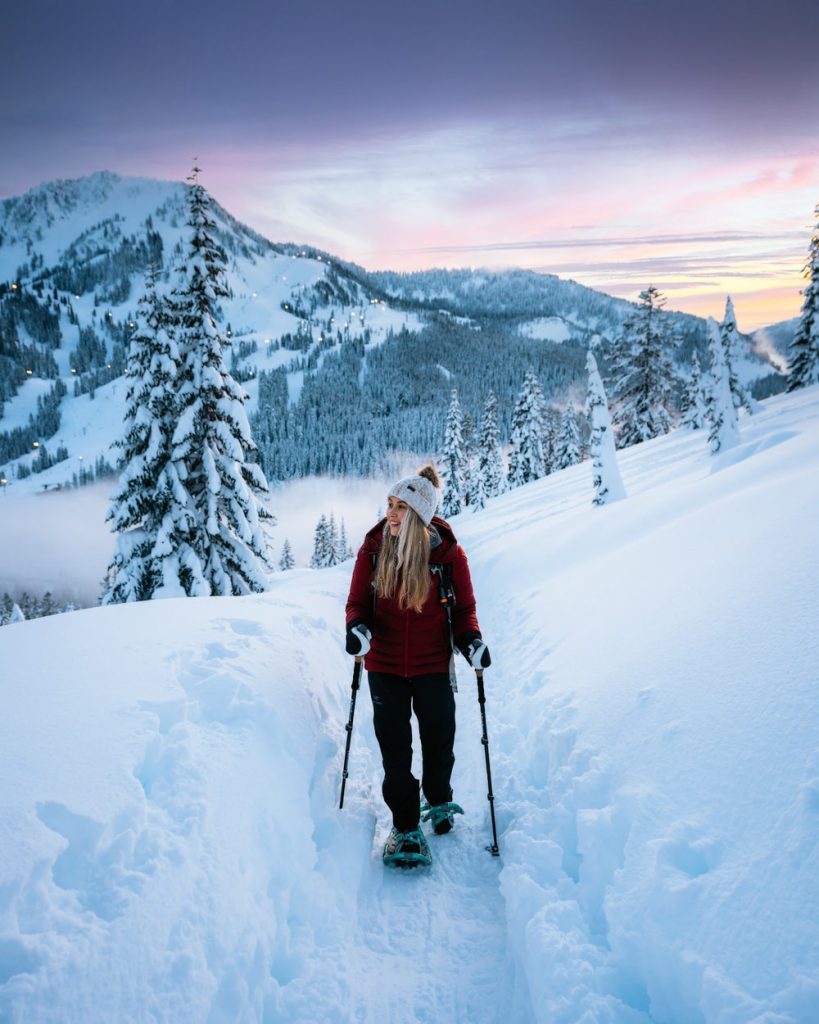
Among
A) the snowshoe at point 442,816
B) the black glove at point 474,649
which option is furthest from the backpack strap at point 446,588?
the snowshoe at point 442,816

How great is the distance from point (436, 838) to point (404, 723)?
1.10 meters

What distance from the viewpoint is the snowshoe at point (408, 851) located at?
4.18 meters

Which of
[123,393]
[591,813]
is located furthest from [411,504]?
[123,393]

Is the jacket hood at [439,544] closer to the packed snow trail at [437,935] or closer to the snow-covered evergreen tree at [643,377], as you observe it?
the packed snow trail at [437,935]

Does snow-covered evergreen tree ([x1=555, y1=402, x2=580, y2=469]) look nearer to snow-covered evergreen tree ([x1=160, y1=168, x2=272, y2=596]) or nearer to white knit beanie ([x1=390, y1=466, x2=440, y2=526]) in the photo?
snow-covered evergreen tree ([x1=160, y1=168, x2=272, y2=596])

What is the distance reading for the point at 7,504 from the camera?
7077 inches

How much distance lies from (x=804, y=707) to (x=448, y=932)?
2.84 meters

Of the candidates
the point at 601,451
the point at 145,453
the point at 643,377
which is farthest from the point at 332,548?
the point at 145,453

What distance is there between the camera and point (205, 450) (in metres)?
15.4

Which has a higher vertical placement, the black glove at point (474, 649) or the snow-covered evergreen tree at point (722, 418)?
the snow-covered evergreen tree at point (722, 418)

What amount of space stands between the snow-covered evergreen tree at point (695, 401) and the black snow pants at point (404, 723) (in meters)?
29.5

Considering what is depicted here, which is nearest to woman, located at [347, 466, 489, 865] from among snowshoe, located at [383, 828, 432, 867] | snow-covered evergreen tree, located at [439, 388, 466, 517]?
snowshoe, located at [383, 828, 432, 867]

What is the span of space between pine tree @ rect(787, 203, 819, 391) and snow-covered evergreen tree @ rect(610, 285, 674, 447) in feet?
24.6

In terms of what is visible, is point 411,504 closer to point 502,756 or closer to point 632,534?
point 502,756
